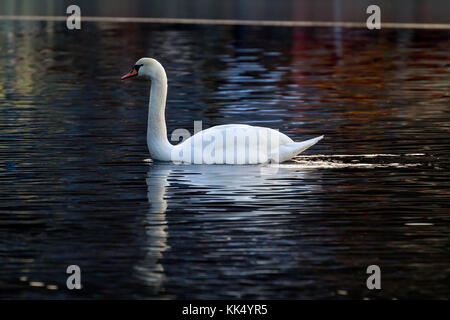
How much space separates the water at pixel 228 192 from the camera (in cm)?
1211

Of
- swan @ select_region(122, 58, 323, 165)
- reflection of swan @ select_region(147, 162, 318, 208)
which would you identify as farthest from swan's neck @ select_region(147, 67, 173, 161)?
reflection of swan @ select_region(147, 162, 318, 208)

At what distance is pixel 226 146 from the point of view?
18.1m

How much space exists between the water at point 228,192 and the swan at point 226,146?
220 millimetres

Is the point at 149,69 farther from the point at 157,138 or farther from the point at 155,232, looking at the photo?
the point at 155,232

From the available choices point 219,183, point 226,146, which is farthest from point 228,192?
point 226,146

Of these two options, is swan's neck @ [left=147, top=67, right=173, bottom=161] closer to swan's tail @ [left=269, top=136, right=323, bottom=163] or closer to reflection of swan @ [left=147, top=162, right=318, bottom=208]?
reflection of swan @ [left=147, top=162, right=318, bottom=208]

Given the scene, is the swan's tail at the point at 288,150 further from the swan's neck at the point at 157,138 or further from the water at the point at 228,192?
the swan's neck at the point at 157,138

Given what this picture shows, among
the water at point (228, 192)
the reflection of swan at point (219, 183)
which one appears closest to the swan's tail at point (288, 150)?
the reflection of swan at point (219, 183)

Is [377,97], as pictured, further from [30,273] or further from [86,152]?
[30,273]

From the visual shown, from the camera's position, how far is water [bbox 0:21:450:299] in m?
12.1

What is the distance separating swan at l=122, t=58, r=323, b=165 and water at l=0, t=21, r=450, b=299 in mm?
220

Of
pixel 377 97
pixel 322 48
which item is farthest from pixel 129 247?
pixel 322 48

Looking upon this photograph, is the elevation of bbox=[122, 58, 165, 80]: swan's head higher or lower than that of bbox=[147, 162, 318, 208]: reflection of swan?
higher
